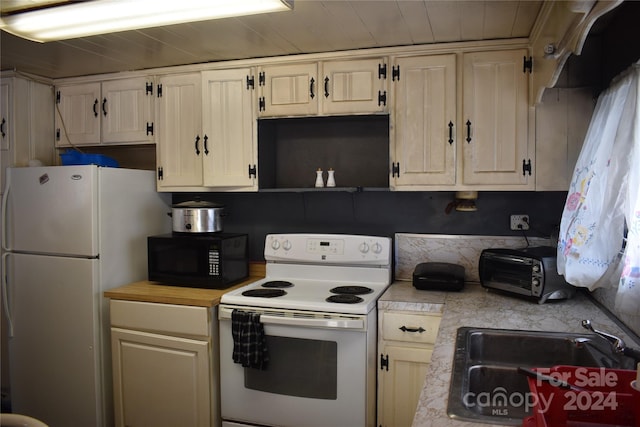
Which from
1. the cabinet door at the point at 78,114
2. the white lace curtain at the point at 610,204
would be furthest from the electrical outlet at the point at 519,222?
the cabinet door at the point at 78,114

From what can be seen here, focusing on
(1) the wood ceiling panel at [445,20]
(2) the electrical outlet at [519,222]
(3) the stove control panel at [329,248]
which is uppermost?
(1) the wood ceiling panel at [445,20]

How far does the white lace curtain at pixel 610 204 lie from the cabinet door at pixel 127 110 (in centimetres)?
246

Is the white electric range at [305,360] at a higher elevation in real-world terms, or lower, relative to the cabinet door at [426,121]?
lower

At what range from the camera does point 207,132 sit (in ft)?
9.26

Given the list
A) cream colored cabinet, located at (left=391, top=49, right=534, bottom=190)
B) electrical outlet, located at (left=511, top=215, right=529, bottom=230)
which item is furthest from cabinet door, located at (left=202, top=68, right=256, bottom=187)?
electrical outlet, located at (left=511, top=215, right=529, bottom=230)

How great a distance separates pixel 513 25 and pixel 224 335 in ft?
6.88

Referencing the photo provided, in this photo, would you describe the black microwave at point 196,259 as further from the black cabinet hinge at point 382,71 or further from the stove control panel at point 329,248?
the black cabinet hinge at point 382,71

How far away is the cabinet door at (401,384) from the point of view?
88.5 inches

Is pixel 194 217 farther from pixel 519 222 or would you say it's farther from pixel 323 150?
pixel 519 222

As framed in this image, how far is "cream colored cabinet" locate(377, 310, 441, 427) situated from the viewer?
2.24 m

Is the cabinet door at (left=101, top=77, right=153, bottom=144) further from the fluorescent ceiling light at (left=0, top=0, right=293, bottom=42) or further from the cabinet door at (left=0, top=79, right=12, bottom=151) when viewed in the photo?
the fluorescent ceiling light at (left=0, top=0, right=293, bottom=42)

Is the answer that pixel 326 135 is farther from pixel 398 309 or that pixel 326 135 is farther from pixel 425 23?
pixel 398 309

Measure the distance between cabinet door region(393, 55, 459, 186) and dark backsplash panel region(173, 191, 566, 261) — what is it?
0.99ft

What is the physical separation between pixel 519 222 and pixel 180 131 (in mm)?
2107
